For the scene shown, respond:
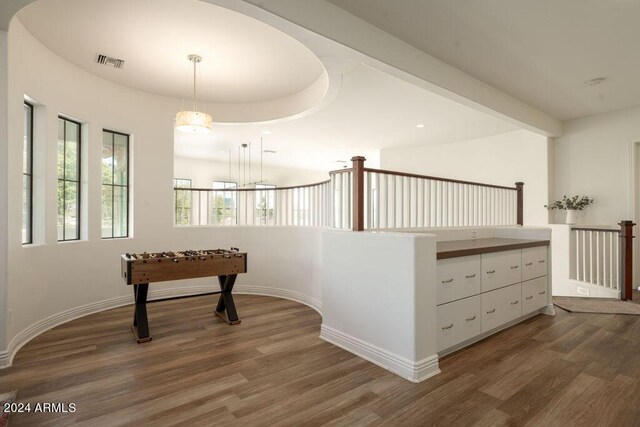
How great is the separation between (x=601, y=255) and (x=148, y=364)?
6441 millimetres

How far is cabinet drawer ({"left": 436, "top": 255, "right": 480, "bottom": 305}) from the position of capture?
2623 mm

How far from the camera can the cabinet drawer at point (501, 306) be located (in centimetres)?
304

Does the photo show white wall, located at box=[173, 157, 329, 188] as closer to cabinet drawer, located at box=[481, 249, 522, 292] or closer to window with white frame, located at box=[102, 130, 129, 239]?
window with white frame, located at box=[102, 130, 129, 239]

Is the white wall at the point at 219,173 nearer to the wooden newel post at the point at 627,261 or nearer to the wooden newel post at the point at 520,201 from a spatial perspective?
the wooden newel post at the point at 520,201

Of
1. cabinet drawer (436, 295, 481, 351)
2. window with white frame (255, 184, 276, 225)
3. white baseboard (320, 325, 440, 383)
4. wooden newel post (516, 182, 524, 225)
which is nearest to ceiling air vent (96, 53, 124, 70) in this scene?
window with white frame (255, 184, 276, 225)

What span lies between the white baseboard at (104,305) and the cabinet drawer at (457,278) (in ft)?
6.09

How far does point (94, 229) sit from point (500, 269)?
4.76m

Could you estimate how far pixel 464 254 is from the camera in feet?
9.14

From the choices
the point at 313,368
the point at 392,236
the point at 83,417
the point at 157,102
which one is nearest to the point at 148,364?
the point at 83,417

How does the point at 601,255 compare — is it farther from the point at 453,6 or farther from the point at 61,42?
the point at 61,42

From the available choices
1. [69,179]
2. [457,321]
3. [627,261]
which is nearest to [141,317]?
[69,179]

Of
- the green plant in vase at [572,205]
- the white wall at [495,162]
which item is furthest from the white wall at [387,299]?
the white wall at [495,162]

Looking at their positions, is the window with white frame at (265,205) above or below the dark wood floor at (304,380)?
above

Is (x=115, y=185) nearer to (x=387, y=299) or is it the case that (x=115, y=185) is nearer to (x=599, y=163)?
(x=387, y=299)
